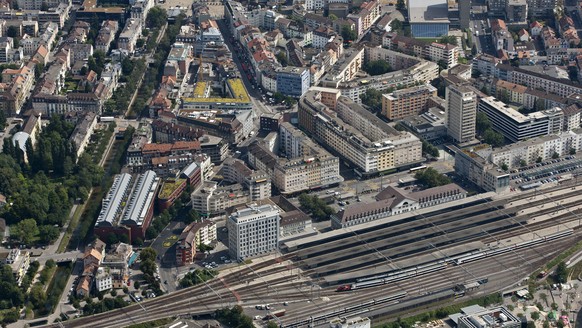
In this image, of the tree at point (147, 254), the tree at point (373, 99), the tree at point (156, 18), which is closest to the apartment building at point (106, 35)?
the tree at point (156, 18)

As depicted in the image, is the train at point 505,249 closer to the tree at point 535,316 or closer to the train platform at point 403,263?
the train platform at point 403,263

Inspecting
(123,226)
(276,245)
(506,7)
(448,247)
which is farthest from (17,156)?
(506,7)

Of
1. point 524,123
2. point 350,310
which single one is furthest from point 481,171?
point 350,310

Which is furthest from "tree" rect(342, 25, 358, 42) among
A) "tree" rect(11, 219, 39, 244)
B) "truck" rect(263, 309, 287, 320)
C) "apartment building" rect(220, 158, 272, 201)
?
"truck" rect(263, 309, 287, 320)

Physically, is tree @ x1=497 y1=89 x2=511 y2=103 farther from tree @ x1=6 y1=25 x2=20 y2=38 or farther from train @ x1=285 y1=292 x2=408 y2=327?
tree @ x1=6 y1=25 x2=20 y2=38

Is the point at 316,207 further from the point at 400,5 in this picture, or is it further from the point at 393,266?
the point at 400,5

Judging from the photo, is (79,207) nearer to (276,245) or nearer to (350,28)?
(276,245)
